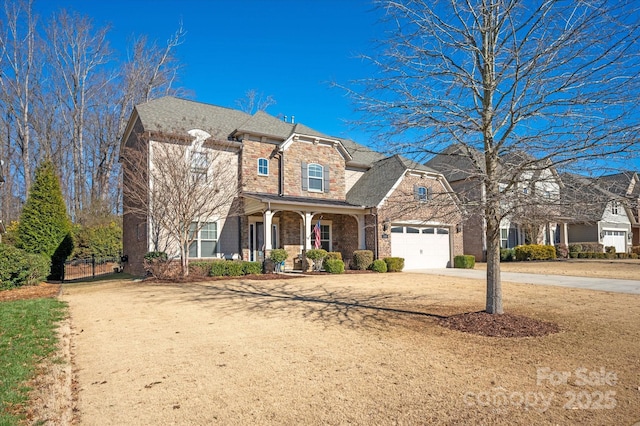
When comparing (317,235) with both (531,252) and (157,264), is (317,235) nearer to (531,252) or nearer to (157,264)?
(157,264)

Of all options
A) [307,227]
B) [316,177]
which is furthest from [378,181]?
[307,227]

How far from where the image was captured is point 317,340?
6164 mm

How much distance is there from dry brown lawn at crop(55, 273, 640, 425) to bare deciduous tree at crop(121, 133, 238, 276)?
6.87 m

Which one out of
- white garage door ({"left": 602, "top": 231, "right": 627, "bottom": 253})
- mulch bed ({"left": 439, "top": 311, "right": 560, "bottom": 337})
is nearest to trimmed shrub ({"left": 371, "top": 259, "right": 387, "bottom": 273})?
mulch bed ({"left": 439, "top": 311, "right": 560, "bottom": 337})

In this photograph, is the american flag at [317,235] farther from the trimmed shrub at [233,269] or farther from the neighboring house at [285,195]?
the trimmed shrub at [233,269]

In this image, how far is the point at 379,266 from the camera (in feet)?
61.6

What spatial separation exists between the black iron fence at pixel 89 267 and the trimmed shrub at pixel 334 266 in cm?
1344

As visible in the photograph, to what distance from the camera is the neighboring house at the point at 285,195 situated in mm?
18172

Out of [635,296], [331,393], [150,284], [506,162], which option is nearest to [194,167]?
[150,284]

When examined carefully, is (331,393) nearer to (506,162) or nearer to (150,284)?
(506,162)

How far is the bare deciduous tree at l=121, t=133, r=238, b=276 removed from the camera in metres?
15.8

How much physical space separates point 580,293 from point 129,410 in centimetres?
1170

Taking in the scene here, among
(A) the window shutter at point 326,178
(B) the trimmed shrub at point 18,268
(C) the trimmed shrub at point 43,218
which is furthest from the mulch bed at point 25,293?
(A) the window shutter at point 326,178

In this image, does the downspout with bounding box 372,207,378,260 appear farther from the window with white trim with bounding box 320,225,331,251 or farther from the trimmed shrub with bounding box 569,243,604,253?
the trimmed shrub with bounding box 569,243,604,253
